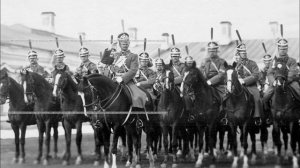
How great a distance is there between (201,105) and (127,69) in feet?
6.67

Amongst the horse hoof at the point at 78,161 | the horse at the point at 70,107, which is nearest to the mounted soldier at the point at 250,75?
the horse at the point at 70,107

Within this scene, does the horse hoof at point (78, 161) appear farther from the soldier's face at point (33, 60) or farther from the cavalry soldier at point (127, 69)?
the soldier's face at point (33, 60)

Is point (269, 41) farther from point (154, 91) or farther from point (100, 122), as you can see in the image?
point (100, 122)

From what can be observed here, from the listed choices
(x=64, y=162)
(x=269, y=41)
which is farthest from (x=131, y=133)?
(x=269, y=41)

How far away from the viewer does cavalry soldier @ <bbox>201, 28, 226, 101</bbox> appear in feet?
35.3

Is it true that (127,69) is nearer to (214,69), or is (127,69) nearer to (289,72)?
(214,69)

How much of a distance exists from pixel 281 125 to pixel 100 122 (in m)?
4.19

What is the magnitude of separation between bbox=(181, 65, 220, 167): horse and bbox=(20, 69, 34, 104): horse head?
148 inches

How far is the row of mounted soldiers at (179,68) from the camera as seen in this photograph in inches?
381

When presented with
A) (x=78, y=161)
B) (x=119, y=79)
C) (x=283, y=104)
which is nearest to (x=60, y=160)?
(x=78, y=161)

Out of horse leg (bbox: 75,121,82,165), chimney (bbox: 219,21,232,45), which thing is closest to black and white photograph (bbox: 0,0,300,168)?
horse leg (bbox: 75,121,82,165)

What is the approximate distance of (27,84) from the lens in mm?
10250

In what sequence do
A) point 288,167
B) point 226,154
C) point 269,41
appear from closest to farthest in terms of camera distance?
point 288,167
point 226,154
point 269,41

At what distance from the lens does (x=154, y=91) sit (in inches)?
437
